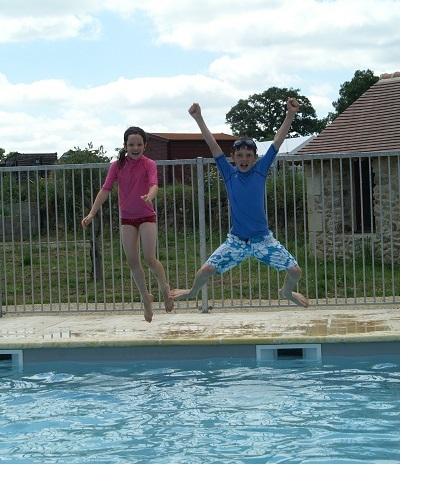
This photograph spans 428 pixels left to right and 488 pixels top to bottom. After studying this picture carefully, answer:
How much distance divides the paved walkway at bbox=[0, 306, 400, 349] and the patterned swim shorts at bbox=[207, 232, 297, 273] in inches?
38.1

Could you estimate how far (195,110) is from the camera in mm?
8062

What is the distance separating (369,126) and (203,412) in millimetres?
13057

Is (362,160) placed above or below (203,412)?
above

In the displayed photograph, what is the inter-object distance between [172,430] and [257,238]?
7.76 feet

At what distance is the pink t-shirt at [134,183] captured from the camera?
8.73 meters

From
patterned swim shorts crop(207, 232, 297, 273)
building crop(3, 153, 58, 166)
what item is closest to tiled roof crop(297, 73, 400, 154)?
patterned swim shorts crop(207, 232, 297, 273)

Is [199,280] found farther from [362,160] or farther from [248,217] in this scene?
[362,160]

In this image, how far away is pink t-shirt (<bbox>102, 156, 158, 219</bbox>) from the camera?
8.73 metres

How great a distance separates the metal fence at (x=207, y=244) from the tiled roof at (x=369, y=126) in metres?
0.42

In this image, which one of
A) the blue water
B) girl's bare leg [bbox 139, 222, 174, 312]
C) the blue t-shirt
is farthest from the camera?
girl's bare leg [bbox 139, 222, 174, 312]

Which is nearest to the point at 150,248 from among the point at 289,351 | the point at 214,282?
→ the point at 289,351

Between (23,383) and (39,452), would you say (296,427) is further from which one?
(23,383)

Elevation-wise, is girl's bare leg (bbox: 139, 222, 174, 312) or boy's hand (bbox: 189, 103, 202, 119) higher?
boy's hand (bbox: 189, 103, 202, 119)

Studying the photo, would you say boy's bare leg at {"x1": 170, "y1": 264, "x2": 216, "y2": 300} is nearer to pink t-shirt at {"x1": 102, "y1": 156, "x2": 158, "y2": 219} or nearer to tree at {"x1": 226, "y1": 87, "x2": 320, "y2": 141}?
pink t-shirt at {"x1": 102, "y1": 156, "x2": 158, "y2": 219}
